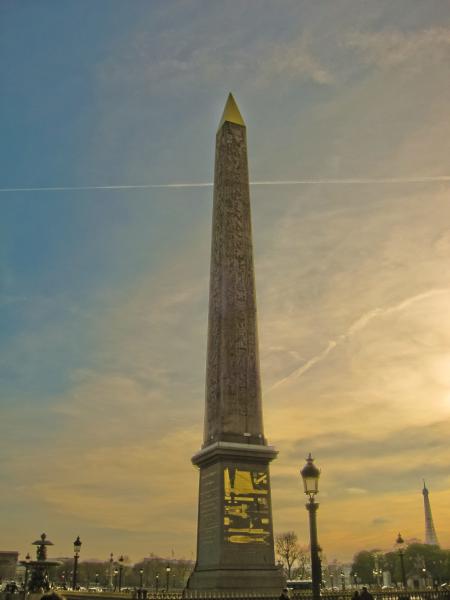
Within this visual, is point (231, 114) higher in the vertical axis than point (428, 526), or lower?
higher

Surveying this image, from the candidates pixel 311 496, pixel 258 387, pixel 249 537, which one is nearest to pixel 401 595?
pixel 249 537

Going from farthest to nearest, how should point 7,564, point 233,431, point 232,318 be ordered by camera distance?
point 7,564
point 232,318
point 233,431

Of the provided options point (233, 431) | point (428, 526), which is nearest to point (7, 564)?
point (428, 526)

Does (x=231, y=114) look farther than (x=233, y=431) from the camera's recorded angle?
Yes

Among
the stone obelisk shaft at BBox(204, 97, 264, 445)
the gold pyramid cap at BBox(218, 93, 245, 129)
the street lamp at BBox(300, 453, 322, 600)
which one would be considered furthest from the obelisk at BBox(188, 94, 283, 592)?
the street lamp at BBox(300, 453, 322, 600)

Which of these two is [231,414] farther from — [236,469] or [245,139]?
[245,139]

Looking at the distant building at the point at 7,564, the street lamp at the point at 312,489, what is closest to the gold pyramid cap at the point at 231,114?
the street lamp at the point at 312,489

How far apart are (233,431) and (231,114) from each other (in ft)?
47.6

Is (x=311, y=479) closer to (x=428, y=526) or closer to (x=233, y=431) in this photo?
(x=233, y=431)

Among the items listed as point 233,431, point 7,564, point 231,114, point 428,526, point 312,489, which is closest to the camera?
point 312,489

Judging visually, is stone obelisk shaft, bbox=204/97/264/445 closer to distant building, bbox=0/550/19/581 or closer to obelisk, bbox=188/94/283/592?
obelisk, bbox=188/94/283/592

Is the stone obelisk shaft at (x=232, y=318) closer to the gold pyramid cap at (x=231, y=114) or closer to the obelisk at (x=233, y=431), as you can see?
the obelisk at (x=233, y=431)

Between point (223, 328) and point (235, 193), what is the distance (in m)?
6.06

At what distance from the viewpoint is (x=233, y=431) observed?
20.1 meters
